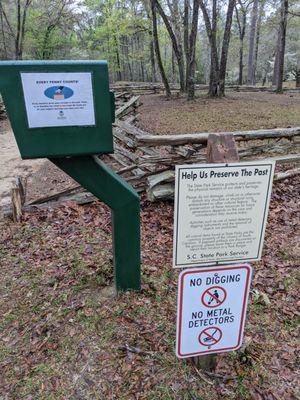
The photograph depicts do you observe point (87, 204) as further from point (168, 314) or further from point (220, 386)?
point (220, 386)

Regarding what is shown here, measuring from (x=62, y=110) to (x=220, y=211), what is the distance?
123cm

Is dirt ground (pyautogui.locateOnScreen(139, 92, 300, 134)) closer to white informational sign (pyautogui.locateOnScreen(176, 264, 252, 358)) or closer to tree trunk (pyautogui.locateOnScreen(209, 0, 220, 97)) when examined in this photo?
tree trunk (pyautogui.locateOnScreen(209, 0, 220, 97))

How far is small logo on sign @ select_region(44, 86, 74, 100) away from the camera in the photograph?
1.98 meters

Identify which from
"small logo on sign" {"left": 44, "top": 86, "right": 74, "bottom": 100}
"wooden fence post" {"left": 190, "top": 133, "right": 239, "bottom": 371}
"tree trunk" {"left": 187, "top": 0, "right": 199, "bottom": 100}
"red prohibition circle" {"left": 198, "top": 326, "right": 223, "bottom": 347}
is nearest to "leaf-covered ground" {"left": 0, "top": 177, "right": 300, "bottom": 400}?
"red prohibition circle" {"left": 198, "top": 326, "right": 223, "bottom": 347}

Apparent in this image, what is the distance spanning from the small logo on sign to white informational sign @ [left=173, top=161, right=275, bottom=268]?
989 mm

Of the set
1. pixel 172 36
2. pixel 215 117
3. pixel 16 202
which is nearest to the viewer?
pixel 16 202

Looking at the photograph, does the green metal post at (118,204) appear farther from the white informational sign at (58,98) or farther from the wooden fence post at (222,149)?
the wooden fence post at (222,149)

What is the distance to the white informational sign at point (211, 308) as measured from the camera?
5.81ft

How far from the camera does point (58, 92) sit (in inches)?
78.4

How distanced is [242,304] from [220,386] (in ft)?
2.32

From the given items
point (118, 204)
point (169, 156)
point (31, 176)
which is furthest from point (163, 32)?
point (118, 204)

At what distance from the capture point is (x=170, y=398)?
207 cm

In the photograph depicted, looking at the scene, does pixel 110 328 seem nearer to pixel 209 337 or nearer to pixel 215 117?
pixel 209 337

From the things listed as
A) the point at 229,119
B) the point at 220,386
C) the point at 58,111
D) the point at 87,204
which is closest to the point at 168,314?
the point at 220,386
